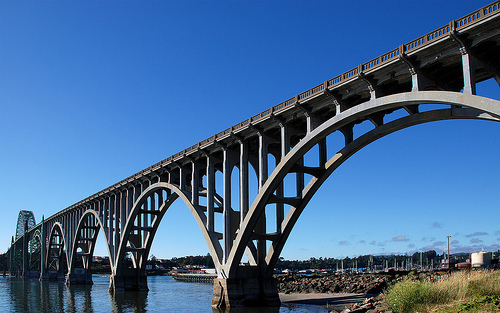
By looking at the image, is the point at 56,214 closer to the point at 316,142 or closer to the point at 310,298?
the point at 310,298

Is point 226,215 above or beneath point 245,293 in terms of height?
above

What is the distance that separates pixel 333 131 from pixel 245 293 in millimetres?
14959

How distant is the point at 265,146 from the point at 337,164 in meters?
6.52

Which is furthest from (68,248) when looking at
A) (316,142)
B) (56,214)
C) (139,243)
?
(316,142)

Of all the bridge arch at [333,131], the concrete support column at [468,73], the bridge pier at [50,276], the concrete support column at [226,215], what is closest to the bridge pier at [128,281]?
the concrete support column at [226,215]

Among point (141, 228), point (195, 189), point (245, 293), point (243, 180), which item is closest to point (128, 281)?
point (141, 228)

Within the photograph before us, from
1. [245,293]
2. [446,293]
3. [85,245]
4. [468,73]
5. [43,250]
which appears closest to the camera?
[446,293]

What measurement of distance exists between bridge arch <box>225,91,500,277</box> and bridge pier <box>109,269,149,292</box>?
32.0 meters

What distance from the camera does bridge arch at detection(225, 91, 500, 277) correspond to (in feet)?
72.7

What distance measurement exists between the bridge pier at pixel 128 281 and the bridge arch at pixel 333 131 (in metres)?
32.0

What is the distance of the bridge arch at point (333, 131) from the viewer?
22.2 m

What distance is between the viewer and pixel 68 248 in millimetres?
97625

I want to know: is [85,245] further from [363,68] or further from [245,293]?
[363,68]

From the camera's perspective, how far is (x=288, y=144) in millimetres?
35531
